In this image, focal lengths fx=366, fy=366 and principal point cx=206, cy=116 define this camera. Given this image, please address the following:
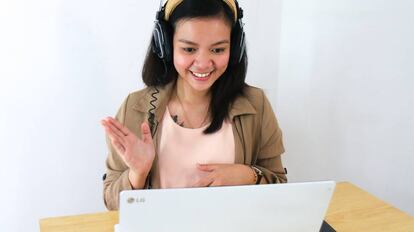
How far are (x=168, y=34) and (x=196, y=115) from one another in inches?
11.9

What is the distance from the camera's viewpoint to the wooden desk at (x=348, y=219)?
947mm

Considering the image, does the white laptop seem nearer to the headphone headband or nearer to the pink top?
the pink top

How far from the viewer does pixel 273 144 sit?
1.28m

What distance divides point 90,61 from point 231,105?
67 centimetres

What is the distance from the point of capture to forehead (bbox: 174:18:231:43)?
1.04m

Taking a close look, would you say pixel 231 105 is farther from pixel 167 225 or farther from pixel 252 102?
pixel 167 225

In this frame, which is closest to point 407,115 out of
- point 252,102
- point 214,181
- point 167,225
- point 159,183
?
point 252,102

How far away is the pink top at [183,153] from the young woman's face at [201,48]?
18 centimetres

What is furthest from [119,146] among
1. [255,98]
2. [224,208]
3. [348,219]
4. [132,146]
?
[348,219]

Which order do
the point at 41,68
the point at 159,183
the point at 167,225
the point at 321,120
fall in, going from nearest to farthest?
the point at 167,225, the point at 159,183, the point at 41,68, the point at 321,120

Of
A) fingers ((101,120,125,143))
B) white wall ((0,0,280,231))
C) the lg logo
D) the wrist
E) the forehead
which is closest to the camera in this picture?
the lg logo

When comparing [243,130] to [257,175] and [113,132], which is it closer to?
[257,175]

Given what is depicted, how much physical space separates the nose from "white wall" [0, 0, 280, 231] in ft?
2.03

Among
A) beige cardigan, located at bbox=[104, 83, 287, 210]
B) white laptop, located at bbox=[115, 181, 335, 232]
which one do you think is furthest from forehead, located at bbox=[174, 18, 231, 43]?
white laptop, located at bbox=[115, 181, 335, 232]
